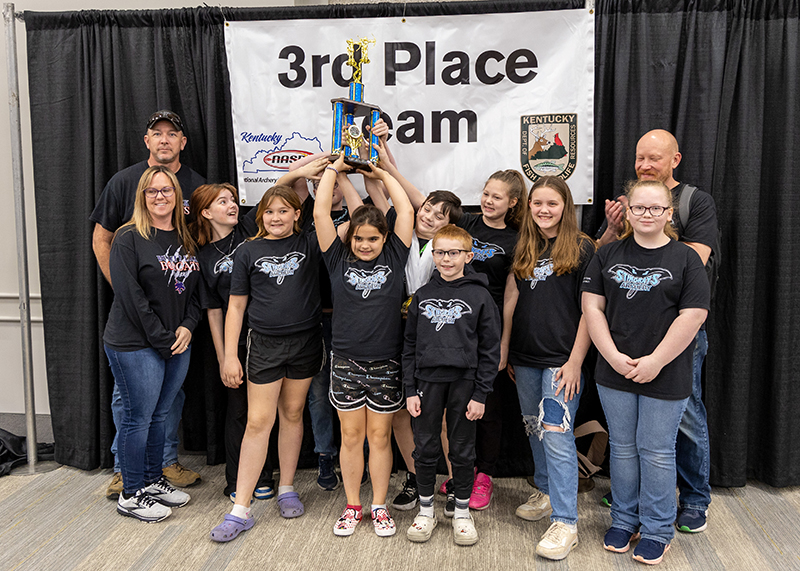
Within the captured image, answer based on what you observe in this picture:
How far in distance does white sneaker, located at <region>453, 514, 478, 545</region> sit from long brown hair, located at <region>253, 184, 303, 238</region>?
1373 mm

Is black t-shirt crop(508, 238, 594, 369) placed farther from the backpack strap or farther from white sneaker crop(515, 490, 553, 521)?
white sneaker crop(515, 490, 553, 521)

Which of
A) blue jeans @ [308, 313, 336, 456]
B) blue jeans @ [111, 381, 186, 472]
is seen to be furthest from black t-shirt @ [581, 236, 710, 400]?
blue jeans @ [111, 381, 186, 472]

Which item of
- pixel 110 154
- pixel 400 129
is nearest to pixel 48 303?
pixel 110 154

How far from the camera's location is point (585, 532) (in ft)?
8.11

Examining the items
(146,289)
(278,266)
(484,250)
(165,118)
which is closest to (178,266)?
(146,289)

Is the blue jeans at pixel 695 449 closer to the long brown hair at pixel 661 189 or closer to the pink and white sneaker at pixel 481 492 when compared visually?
the long brown hair at pixel 661 189

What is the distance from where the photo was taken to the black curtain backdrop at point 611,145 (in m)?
2.71

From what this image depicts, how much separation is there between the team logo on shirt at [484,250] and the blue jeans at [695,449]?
89cm

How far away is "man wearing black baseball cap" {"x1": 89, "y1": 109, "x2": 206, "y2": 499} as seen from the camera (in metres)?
2.83

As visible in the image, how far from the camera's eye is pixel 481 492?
2.68 meters

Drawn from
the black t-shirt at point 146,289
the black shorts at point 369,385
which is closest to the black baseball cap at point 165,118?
the black t-shirt at point 146,289

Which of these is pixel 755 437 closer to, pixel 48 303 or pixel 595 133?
pixel 595 133

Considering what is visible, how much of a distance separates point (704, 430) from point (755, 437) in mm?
601

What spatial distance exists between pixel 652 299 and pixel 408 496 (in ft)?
4.37
